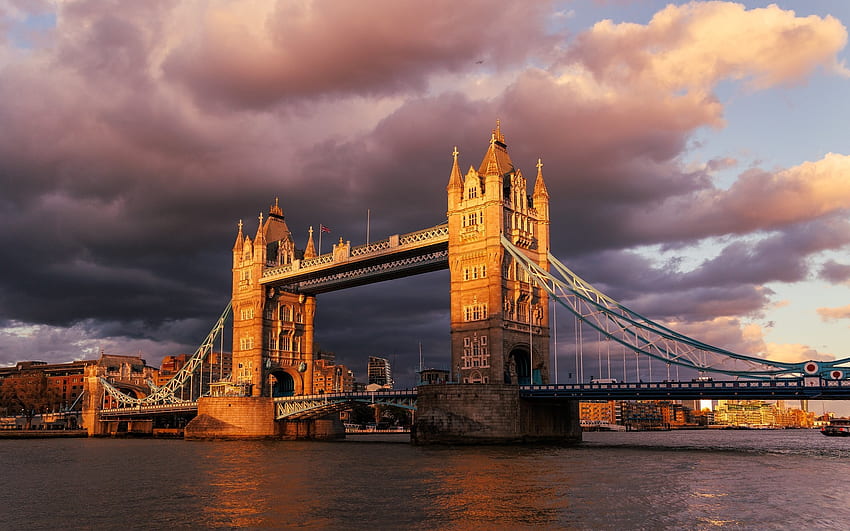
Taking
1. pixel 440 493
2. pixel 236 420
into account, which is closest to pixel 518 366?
pixel 236 420

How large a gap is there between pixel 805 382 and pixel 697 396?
8.97m

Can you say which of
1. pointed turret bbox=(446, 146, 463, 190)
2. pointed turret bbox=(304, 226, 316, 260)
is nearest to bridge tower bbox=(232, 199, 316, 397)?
pointed turret bbox=(304, 226, 316, 260)

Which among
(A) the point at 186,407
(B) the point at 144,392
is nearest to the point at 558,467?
(A) the point at 186,407

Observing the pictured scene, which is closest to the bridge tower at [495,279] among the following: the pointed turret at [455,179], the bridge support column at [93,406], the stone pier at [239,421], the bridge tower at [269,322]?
the pointed turret at [455,179]

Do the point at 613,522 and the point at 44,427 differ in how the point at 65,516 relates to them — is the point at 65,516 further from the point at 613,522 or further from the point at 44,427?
the point at 44,427

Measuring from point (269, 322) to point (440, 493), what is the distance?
8106 centimetres

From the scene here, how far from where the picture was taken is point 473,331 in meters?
85.5

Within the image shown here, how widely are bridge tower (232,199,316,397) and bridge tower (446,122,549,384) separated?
39.5 metres

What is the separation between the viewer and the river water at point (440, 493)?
32.3m

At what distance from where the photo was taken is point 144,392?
16175 centimetres

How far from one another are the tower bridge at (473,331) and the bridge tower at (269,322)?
0.70ft

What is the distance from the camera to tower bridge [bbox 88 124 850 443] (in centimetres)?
7488

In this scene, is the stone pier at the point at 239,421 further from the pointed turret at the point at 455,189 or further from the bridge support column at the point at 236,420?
the pointed turret at the point at 455,189

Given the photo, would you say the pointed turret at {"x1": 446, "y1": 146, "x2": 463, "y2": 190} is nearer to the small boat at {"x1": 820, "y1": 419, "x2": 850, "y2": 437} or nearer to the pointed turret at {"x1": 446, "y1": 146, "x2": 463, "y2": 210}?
the pointed turret at {"x1": 446, "y1": 146, "x2": 463, "y2": 210}
